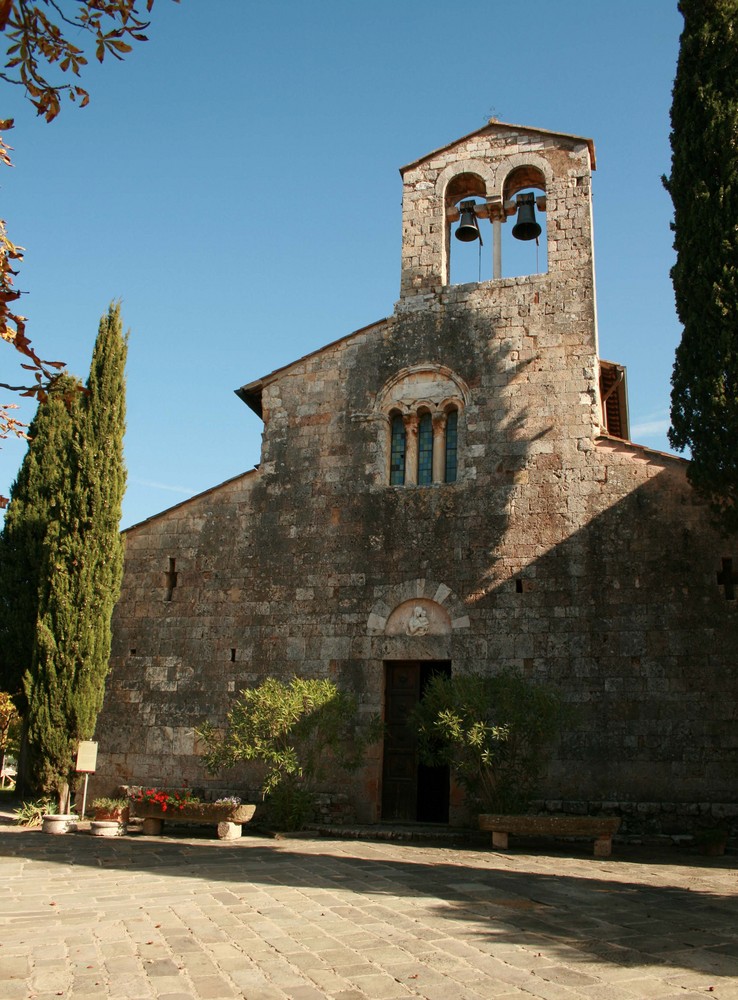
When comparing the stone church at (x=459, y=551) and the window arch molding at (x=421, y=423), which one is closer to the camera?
the stone church at (x=459, y=551)

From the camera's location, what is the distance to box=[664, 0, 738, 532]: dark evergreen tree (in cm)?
1084

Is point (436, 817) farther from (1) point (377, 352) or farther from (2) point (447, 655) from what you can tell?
(1) point (377, 352)

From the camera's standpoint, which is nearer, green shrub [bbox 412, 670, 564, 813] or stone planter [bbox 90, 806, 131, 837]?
green shrub [bbox 412, 670, 564, 813]

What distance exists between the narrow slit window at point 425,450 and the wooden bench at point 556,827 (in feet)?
17.5

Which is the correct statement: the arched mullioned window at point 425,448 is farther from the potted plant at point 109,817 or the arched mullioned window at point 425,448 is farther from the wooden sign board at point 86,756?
the potted plant at point 109,817

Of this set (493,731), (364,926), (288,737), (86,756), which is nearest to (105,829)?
(86,756)

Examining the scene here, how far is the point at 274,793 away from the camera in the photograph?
12.0 meters

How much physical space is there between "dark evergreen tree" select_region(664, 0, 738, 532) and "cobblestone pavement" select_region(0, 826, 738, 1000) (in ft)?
17.0

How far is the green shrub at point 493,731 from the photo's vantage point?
10.7 metres

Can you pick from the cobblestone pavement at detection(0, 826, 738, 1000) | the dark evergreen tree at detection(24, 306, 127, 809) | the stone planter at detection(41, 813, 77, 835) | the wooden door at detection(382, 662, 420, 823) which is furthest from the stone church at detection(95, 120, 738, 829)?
the cobblestone pavement at detection(0, 826, 738, 1000)

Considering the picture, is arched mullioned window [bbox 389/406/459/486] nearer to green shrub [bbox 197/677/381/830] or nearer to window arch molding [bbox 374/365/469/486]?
window arch molding [bbox 374/365/469/486]

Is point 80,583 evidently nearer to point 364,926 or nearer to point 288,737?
point 288,737

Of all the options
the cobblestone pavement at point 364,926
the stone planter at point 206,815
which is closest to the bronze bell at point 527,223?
the cobblestone pavement at point 364,926

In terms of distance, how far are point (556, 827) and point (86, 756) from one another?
703 cm
